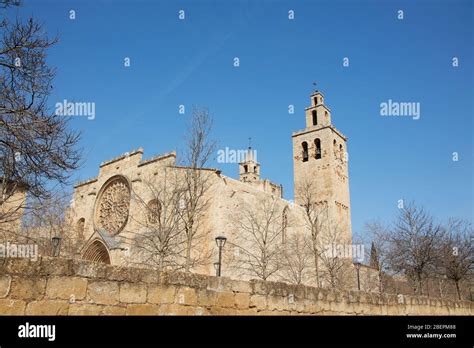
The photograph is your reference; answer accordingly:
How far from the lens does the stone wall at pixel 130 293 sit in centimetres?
434

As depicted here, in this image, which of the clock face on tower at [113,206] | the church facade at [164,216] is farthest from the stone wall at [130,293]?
the clock face on tower at [113,206]

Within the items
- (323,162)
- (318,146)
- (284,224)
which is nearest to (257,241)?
(284,224)

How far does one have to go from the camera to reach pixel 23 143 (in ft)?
25.6

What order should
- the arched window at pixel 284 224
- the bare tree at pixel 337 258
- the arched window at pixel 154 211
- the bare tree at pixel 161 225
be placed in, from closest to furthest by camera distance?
the bare tree at pixel 161 225
the arched window at pixel 154 211
the bare tree at pixel 337 258
the arched window at pixel 284 224

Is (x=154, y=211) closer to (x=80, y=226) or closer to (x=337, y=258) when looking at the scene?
(x=80, y=226)

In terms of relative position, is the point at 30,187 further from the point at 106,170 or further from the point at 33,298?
the point at 106,170

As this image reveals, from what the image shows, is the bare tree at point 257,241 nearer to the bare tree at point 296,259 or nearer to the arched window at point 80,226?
the bare tree at point 296,259

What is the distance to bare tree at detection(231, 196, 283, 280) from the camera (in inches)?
1127

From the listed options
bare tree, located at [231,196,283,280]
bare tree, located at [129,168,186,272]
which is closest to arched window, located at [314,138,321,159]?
bare tree, located at [231,196,283,280]

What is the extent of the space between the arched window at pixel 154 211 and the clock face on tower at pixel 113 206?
3405 mm

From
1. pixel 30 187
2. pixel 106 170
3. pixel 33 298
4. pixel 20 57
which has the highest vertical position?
pixel 106 170
